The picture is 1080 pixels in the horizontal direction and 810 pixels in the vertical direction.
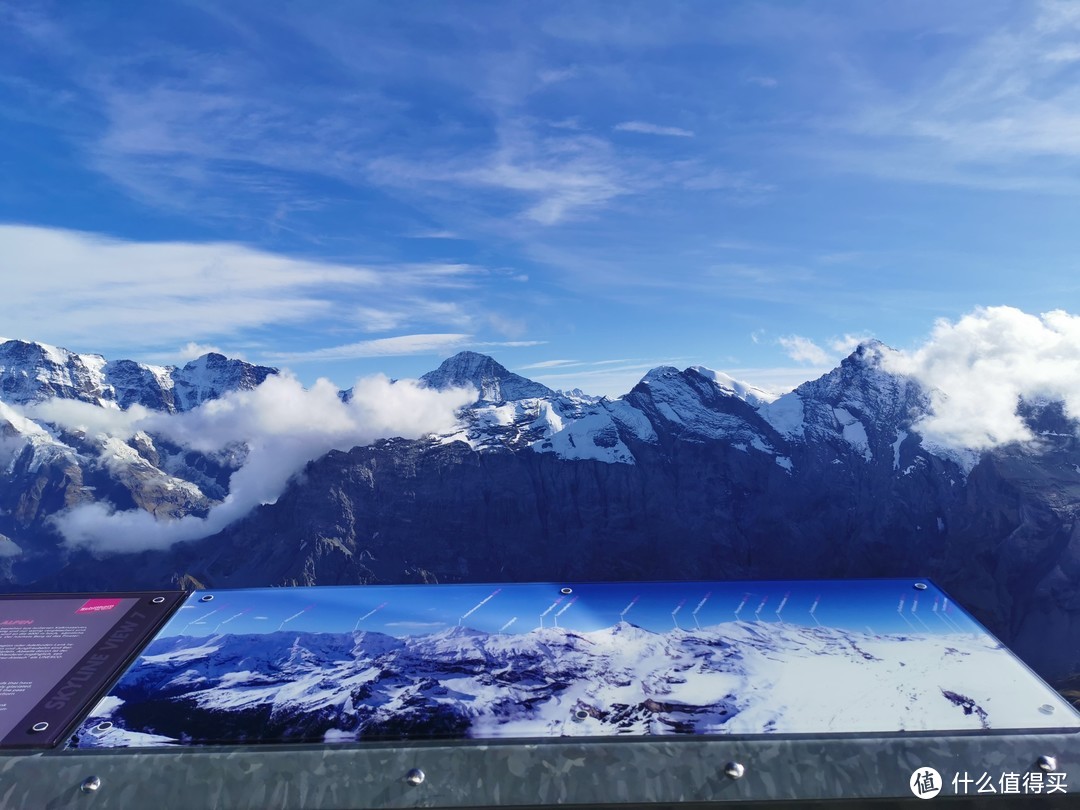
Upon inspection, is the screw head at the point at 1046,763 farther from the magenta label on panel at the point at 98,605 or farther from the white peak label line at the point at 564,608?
the magenta label on panel at the point at 98,605

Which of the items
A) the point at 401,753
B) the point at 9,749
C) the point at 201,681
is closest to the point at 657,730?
→ the point at 401,753

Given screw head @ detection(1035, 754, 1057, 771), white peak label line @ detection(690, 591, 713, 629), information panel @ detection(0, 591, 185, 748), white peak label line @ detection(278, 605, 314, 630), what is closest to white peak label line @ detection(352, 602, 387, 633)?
white peak label line @ detection(278, 605, 314, 630)

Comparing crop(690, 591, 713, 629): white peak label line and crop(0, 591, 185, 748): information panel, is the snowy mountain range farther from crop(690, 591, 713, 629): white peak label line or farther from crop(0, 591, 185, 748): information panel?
crop(0, 591, 185, 748): information panel

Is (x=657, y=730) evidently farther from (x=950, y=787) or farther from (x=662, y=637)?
(x=950, y=787)

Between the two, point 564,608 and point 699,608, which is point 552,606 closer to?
point 564,608

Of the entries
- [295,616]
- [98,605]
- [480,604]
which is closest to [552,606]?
[480,604]

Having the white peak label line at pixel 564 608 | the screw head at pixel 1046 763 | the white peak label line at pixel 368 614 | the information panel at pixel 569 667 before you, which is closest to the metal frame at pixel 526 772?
the screw head at pixel 1046 763
